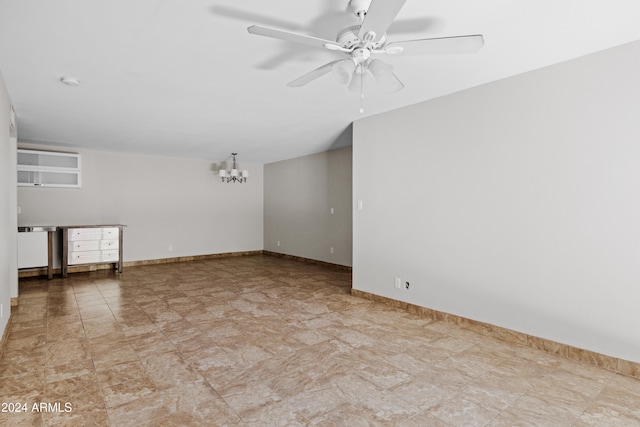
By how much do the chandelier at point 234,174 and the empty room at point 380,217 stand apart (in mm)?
Result: 2255

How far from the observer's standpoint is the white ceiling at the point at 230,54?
80.0 inches

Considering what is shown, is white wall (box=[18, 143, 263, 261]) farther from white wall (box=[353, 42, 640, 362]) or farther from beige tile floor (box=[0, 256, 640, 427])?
white wall (box=[353, 42, 640, 362])

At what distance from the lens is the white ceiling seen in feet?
6.67

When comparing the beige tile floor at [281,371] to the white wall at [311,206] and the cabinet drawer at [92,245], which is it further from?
the white wall at [311,206]

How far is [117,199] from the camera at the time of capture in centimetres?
685

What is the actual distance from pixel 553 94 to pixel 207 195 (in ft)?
22.4

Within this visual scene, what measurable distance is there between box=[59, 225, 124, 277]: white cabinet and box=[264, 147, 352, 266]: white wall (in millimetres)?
3300

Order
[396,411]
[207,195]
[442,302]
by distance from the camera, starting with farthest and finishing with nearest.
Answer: [207,195], [442,302], [396,411]

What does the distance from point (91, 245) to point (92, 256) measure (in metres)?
0.19

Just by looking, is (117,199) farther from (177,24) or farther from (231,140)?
(177,24)

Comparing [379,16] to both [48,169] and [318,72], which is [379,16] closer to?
[318,72]

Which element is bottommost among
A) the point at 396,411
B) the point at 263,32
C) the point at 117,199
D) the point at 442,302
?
the point at 396,411

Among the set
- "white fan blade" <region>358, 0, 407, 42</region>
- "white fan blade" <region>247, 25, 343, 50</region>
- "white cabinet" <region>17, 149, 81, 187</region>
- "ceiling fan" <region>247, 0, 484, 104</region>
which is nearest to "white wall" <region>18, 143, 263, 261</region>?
"white cabinet" <region>17, 149, 81, 187</region>

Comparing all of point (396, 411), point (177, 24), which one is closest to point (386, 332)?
point (396, 411)
